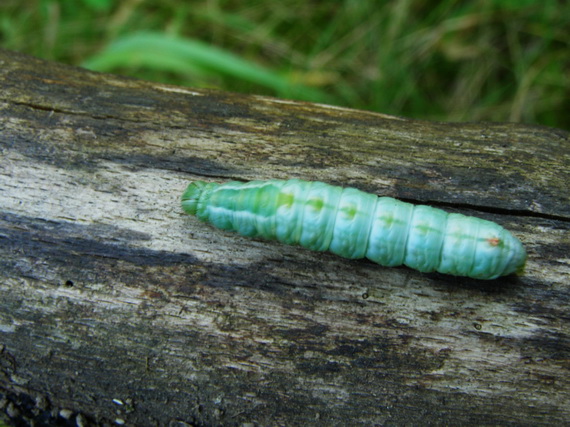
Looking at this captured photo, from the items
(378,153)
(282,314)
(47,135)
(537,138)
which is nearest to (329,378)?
(282,314)

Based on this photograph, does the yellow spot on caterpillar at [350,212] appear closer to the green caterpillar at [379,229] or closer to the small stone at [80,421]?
the green caterpillar at [379,229]

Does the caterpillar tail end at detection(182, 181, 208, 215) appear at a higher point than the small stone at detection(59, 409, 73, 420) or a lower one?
higher

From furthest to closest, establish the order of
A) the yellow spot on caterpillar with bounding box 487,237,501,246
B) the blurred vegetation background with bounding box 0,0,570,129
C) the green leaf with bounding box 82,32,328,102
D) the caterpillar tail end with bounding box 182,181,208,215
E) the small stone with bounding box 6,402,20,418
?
the blurred vegetation background with bounding box 0,0,570,129 → the green leaf with bounding box 82,32,328,102 → the caterpillar tail end with bounding box 182,181,208,215 → the yellow spot on caterpillar with bounding box 487,237,501,246 → the small stone with bounding box 6,402,20,418

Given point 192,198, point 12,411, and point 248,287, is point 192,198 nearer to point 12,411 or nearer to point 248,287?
point 248,287

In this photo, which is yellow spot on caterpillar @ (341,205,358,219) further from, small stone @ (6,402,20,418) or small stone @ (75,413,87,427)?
small stone @ (6,402,20,418)

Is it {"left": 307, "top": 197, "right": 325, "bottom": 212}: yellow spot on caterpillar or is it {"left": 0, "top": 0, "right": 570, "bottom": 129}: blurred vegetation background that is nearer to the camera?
{"left": 307, "top": 197, "right": 325, "bottom": 212}: yellow spot on caterpillar

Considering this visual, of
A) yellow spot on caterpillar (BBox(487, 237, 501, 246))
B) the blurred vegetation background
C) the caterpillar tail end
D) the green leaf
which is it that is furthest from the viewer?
the blurred vegetation background

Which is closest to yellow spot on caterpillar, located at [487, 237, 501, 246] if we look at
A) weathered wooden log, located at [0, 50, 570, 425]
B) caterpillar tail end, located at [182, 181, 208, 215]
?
weathered wooden log, located at [0, 50, 570, 425]
